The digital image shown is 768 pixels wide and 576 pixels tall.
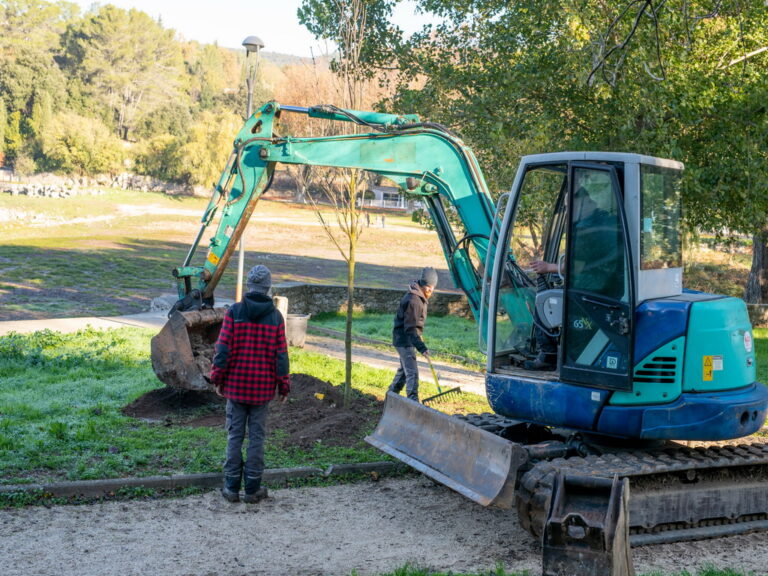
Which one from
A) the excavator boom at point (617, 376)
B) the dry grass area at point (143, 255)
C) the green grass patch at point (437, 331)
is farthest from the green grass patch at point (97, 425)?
the dry grass area at point (143, 255)

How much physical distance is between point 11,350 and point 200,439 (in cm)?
541

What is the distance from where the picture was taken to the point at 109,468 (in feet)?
26.3

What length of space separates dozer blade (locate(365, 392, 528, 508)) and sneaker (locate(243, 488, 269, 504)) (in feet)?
4.02

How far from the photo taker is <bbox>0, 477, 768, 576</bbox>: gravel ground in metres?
6.18

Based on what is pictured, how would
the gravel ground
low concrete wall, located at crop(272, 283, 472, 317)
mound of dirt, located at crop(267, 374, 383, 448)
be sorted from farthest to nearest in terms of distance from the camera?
low concrete wall, located at crop(272, 283, 472, 317) < mound of dirt, located at crop(267, 374, 383, 448) < the gravel ground

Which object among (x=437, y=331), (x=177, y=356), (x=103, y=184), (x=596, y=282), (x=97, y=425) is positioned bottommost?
(x=437, y=331)

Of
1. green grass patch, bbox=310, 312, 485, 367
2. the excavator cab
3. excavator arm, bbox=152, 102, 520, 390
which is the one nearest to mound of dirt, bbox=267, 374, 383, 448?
excavator arm, bbox=152, 102, 520, 390

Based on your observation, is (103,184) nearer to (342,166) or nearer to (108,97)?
(108,97)

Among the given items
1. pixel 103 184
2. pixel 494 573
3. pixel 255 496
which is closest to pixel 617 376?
pixel 494 573

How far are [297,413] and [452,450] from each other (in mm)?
3204

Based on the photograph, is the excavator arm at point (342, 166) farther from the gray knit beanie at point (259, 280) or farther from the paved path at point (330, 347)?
the paved path at point (330, 347)

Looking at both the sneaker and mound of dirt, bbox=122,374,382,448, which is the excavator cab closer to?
the sneaker

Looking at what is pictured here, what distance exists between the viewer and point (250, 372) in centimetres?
749

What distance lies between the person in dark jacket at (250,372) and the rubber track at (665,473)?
2297mm
